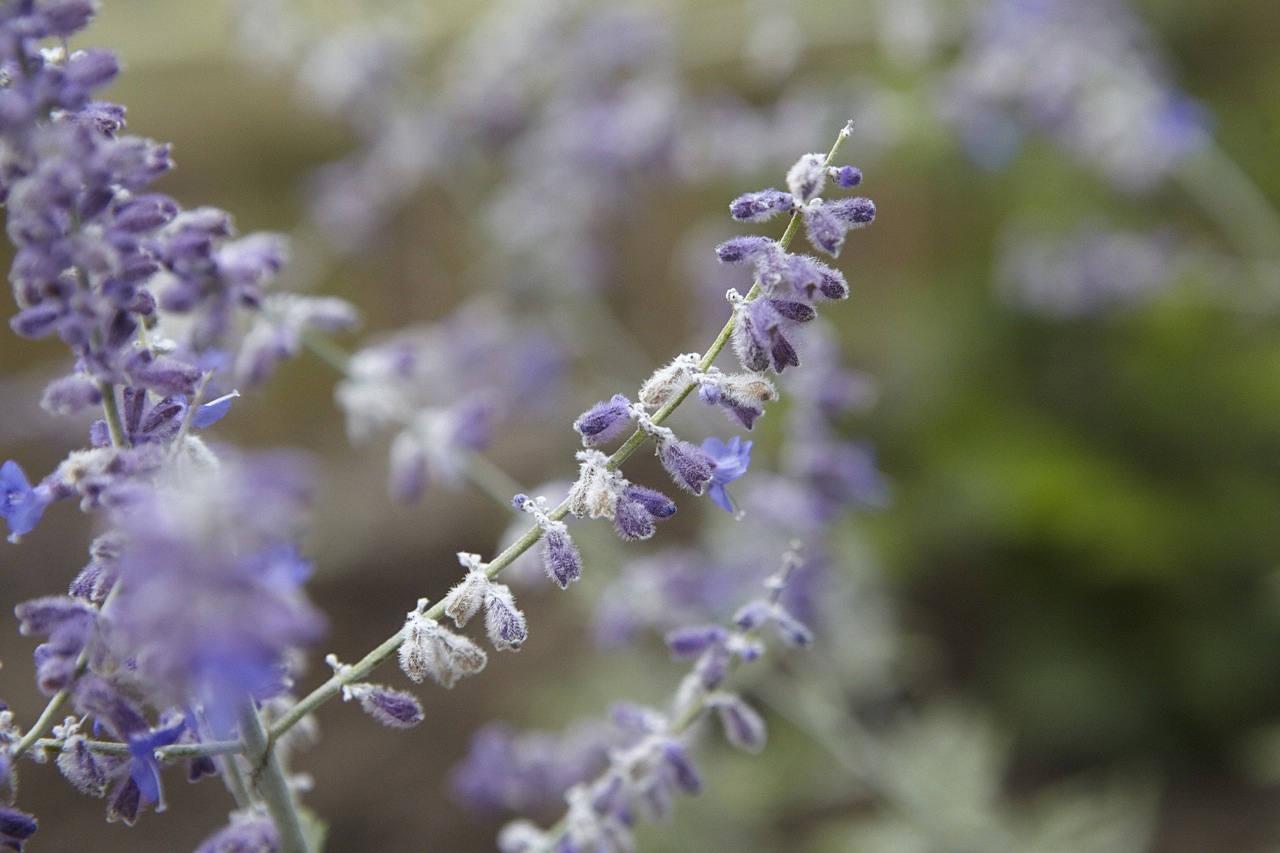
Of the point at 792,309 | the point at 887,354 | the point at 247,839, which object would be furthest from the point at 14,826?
the point at 887,354

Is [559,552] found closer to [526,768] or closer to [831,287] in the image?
[831,287]

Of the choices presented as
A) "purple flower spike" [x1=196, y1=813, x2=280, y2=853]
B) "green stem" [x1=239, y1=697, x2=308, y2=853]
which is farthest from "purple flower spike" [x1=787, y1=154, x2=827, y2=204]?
"purple flower spike" [x1=196, y1=813, x2=280, y2=853]

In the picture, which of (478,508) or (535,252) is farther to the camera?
(478,508)

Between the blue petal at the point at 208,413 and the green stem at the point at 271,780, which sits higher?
the blue petal at the point at 208,413

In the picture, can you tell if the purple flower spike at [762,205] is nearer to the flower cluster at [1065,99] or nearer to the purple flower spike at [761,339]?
the purple flower spike at [761,339]

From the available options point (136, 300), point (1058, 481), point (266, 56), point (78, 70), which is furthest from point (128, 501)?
point (1058, 481)

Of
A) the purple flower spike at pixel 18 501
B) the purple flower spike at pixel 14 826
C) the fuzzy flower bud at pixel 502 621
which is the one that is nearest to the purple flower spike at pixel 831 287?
the fuzzy flower bud at pixel 502 621

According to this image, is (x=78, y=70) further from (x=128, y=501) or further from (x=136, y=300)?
(x=128, y=501)
